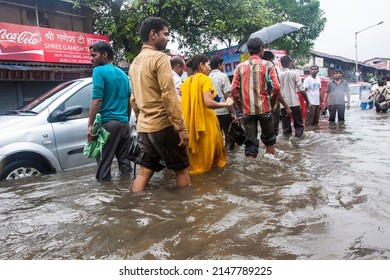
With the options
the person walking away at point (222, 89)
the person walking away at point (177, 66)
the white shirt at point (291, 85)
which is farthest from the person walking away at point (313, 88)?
the person walking away at point (177, 66)

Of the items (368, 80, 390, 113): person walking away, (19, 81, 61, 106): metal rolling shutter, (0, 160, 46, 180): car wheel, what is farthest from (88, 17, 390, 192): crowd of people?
(368, 80, 390, 113): person walking away

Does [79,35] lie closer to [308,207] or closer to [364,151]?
[364,151]

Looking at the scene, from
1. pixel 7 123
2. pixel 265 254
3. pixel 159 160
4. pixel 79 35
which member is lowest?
pixel 265 254

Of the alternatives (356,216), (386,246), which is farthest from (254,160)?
(386,246)

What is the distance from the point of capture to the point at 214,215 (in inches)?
91.2

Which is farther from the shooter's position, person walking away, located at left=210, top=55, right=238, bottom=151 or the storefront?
the storefront

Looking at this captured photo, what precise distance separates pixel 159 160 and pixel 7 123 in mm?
1890

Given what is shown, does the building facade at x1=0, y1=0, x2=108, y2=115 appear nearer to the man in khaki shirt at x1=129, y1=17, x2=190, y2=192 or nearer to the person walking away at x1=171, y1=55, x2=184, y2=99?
the person walking away at x1=171, y1=55, x2=184, y2=99

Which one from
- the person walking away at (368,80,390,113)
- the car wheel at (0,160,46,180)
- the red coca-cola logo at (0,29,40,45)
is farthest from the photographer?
the person walking away at (368,80,390,113)

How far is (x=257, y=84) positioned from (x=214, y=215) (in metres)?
2.10

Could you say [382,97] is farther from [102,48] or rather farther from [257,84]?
[102,48]

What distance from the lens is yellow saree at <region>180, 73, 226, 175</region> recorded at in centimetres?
357

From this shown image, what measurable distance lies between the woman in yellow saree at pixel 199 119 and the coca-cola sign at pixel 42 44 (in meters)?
7.64
